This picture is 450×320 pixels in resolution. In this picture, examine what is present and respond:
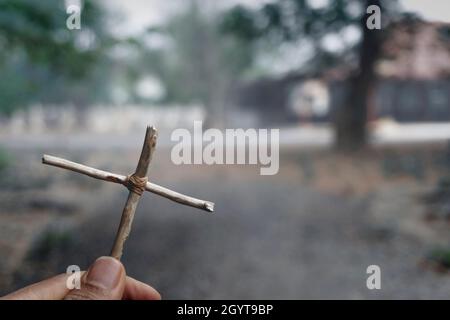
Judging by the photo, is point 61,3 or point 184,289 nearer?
point 184,289

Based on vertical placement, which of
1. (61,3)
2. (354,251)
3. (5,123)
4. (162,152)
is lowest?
(354,251)

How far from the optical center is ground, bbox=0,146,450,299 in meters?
2.91

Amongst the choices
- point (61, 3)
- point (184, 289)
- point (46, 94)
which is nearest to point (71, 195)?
point (184, 289)

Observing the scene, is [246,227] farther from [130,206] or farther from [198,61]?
[198,61]

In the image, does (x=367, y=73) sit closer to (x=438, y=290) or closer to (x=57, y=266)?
(x=438, y=290)

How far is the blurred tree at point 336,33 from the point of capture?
5.34 metres

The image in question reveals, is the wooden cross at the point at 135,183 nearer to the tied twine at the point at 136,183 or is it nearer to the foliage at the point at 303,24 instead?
the tied twine at the point at 136,183

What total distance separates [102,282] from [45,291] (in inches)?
5.2

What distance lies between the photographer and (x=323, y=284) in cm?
286

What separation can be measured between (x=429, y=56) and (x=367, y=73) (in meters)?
0.83

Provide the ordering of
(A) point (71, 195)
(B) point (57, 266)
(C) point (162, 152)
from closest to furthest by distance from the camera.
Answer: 1. (B) point (57, 266)
2. (A) point (71, 195)
3. (C) point (162, 152)

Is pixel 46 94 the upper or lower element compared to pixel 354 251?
upper

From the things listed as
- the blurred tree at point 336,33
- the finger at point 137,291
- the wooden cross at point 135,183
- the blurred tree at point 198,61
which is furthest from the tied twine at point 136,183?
the blurred tree at point 198,61
